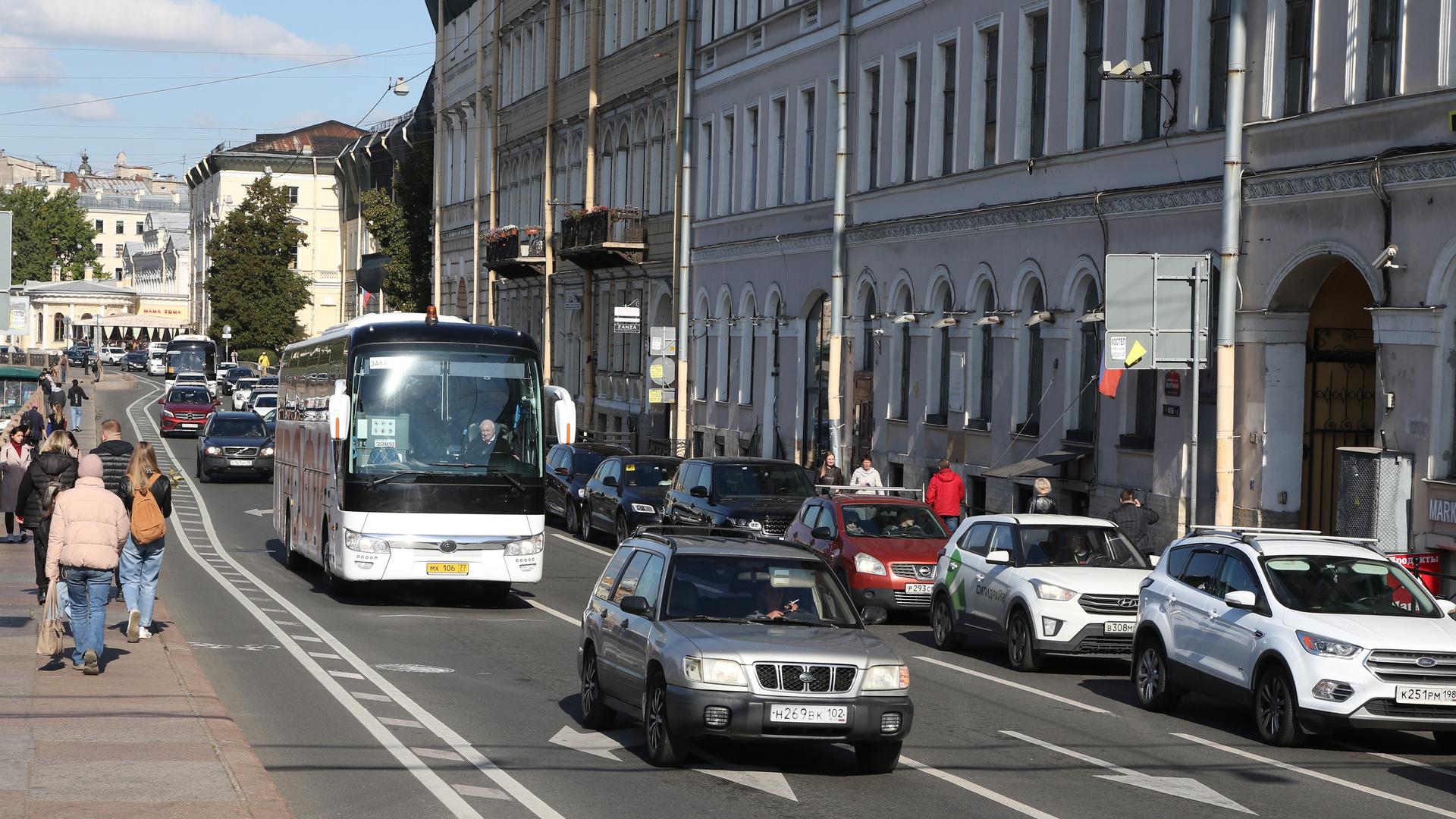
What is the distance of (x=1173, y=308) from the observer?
66.5 feet

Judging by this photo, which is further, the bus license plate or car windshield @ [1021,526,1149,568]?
the bus license plate

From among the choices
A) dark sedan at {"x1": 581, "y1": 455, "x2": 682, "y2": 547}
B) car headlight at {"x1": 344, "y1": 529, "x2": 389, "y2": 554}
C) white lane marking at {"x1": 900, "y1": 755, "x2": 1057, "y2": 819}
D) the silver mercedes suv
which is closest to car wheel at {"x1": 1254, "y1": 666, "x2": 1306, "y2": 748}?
white lane marking at {"x1": 900, "y1": 755, "x2": 1057, "y2": 819}

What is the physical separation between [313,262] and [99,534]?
115445mm

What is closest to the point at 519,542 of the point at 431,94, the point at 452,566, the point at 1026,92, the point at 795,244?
the point at 452,566

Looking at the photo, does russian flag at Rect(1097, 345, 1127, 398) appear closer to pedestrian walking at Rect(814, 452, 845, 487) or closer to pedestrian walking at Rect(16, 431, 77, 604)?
pedestrian walking at Rect(814, 452, 845, 487)

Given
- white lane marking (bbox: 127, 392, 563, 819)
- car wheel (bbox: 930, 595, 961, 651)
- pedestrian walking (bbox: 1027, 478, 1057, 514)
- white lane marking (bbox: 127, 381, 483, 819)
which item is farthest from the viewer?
pedestrian walking (bbox: 1027, 478, 1057, 514)

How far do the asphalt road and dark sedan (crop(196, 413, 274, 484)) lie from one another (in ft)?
88.6

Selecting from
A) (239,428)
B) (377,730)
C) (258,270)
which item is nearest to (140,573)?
(377,730)

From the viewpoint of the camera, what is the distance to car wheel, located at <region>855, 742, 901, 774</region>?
12.4 m

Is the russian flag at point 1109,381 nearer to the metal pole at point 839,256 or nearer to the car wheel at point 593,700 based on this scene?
A: the metal pole at point 839,256

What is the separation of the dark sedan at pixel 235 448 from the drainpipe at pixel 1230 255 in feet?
95.4

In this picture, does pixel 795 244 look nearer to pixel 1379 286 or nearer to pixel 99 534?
pixel 1379 286

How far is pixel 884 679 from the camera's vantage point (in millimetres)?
12242

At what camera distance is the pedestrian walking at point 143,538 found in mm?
17422
